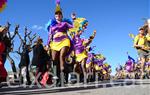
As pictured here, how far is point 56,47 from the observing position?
12273mm

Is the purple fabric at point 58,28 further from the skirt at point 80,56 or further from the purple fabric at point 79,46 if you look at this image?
the skirt at point 80,56

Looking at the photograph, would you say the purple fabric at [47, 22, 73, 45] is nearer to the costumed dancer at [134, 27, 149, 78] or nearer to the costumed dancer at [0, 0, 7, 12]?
the costumed dancer at [0, 0, 7, 12]

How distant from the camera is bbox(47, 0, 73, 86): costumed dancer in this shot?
1212 centimetres

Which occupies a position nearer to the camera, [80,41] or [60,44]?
[60,44]

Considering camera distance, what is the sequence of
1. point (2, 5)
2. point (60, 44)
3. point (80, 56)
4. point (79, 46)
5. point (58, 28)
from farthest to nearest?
point (79, 46)
point (80, 56)
point (58, 28)
point (60, 44)
point (2, 5)

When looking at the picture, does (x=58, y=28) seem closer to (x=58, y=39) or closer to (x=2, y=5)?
(x=58, y=39)

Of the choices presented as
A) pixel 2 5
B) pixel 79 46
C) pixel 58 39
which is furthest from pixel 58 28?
pixel 79 46

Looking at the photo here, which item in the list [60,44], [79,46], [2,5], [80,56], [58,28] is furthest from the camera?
[79,46]

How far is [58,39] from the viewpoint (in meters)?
12.3

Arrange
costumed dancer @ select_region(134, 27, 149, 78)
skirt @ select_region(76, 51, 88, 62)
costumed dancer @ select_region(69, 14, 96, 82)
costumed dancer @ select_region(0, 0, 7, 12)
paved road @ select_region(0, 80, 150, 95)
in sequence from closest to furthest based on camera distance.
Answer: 1. paved road @ select_region(0, 80, 150, 95)
2. costumed dancer @ select_region(0, 0, 7, 12)
3. costumed dancer @ select_region(134, 27, 149, 78)
4. costumed dancer @ select_region(69, 14, 96, 82)
5. skirt @ select_region(76, 51, 88, 62)

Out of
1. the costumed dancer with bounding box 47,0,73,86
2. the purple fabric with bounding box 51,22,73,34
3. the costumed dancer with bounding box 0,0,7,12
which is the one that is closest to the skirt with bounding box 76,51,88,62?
the costumed dancer with bounding box 47,0,73,86

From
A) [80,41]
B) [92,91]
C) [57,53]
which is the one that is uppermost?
[80,41]

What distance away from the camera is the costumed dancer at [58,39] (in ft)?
39.8

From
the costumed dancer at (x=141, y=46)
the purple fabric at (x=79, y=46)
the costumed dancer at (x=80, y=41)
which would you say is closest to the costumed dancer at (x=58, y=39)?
the costumed dancer at (x=80, y=41)
